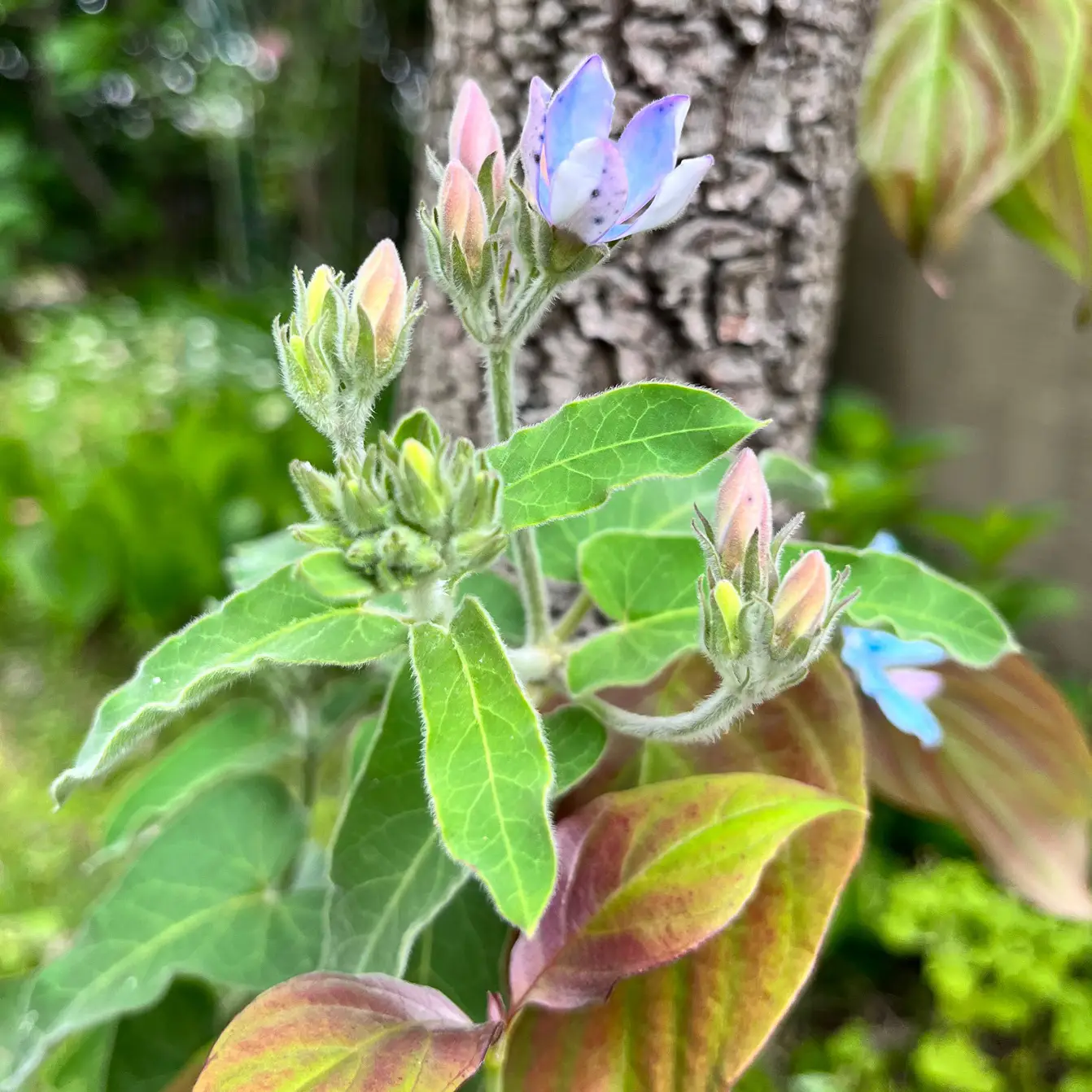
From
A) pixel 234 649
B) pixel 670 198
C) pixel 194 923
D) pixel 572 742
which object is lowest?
pixel 194 923

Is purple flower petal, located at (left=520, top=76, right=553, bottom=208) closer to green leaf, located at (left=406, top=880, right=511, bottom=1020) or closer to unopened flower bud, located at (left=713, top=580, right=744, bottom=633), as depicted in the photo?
unopened flower bud, located at (left=713, top=580, right=744, bottom=633)

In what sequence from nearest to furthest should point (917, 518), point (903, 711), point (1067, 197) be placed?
point (903, 711) < point (1067, 197) < point (917, 518)

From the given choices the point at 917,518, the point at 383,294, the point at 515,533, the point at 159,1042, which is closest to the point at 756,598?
the point at 515,533

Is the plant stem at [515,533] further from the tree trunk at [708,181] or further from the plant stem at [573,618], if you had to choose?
the tree trunk at [708,181]

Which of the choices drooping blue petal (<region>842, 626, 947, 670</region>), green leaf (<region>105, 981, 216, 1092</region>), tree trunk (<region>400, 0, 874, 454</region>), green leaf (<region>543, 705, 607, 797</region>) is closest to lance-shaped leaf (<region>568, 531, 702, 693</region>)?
green leaf (<region>543, 705, 607, 797</region>)

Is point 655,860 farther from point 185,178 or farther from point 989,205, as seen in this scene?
point 185,178

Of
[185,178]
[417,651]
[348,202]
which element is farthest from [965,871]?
[185,178]

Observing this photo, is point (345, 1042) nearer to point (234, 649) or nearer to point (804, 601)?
point (234, 649)
